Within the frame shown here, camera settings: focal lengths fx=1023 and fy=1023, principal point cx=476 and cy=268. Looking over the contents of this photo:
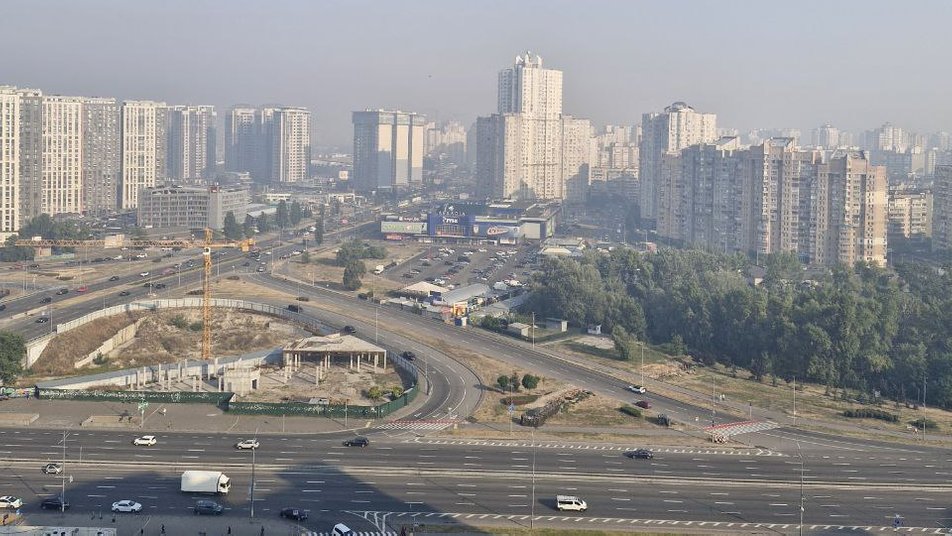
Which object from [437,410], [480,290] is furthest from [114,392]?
[480,290]

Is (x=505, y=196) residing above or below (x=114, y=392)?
above

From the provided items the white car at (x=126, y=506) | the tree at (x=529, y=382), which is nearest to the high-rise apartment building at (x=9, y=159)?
the tree at (x=529, y=382)

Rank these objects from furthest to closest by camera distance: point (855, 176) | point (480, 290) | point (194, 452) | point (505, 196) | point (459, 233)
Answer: point (505, 196) → point (459, 233) → point (855, 176) → point (480, 290) → point (194, 452)

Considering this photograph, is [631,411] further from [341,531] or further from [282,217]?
[282,217]

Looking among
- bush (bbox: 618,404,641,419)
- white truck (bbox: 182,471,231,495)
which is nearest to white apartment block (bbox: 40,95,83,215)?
bush (bbox: 618,404,641,419)

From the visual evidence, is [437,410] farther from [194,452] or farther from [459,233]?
[459,233]

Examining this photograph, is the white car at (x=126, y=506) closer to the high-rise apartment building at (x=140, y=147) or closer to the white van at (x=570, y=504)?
the white van at (x=570, y=504)
